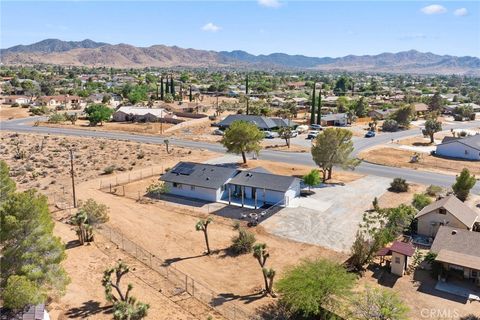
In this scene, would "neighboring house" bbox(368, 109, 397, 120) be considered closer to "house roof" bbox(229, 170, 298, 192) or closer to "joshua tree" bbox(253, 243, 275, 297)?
"house roof" bbox(229, 170, 298, 192)

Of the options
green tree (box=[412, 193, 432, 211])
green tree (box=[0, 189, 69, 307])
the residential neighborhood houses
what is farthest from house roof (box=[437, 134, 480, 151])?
green tree (box=[0, 189, 69, 307])

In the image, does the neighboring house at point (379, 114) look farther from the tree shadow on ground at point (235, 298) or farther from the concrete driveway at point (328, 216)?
the tree shadow on ground at point (235, 298)

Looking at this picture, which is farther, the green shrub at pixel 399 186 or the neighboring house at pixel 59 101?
the neighboring house at pixel 59 101

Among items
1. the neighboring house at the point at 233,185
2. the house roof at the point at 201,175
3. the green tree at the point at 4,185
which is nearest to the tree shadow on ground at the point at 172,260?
the green tree at the point at 4,185

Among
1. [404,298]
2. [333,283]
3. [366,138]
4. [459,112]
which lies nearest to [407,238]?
[404,298]

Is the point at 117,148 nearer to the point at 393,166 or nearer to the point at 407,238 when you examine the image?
the point at 393,166

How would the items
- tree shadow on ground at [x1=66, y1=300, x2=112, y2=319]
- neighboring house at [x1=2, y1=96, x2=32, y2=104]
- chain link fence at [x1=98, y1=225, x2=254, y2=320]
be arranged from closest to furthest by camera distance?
tree shadow on ground at [x1=66, y1=300, x2=112, y2=319]
chain link fence at [x1=98, y1=225, x2=254, y2=320]
neighboring house at [x1=2, y1=96, x2=32, y2=104]

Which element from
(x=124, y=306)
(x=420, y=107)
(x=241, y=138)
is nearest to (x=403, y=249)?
(x=124, y=306)
